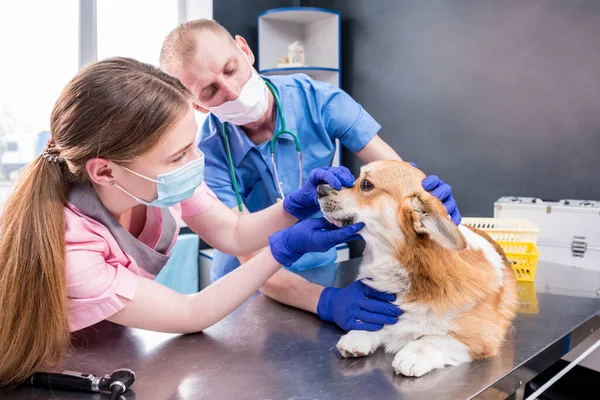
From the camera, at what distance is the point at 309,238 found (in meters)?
1.19

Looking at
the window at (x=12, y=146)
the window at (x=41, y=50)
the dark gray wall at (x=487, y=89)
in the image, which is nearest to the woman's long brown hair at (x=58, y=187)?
the window at (x=41, y=50)

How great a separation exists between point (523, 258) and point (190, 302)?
1.20m

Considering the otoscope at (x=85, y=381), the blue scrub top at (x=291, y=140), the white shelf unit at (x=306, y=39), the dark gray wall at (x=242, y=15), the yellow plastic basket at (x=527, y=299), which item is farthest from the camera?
the dark gray wall at (x=242, y=15)

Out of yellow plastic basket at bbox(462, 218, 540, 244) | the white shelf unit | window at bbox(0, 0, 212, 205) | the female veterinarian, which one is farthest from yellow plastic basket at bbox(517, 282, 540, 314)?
window at bbox(0, 0, 212, 205)

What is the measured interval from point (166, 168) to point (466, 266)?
2.48 feet

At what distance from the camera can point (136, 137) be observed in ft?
3.55

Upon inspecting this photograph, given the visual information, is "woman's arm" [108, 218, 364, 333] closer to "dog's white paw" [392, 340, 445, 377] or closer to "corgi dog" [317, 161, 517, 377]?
"corgi dog" [317, 161, 517, 377]

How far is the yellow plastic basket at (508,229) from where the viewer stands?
1.77 metres

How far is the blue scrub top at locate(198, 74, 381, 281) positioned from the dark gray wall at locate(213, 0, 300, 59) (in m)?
2.31

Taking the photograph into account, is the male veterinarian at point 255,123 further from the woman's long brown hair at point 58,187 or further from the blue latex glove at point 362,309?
the woman's long brown hair at point 58,187

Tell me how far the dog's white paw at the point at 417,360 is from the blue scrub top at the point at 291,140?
2.82 ft

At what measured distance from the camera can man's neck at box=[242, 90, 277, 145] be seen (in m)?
1.80

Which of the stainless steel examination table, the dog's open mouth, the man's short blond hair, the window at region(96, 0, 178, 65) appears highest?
the window at region(96, 0, 178, 65)

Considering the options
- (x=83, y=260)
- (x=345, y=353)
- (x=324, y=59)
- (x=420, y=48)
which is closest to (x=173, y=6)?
(x=324, y=59)
